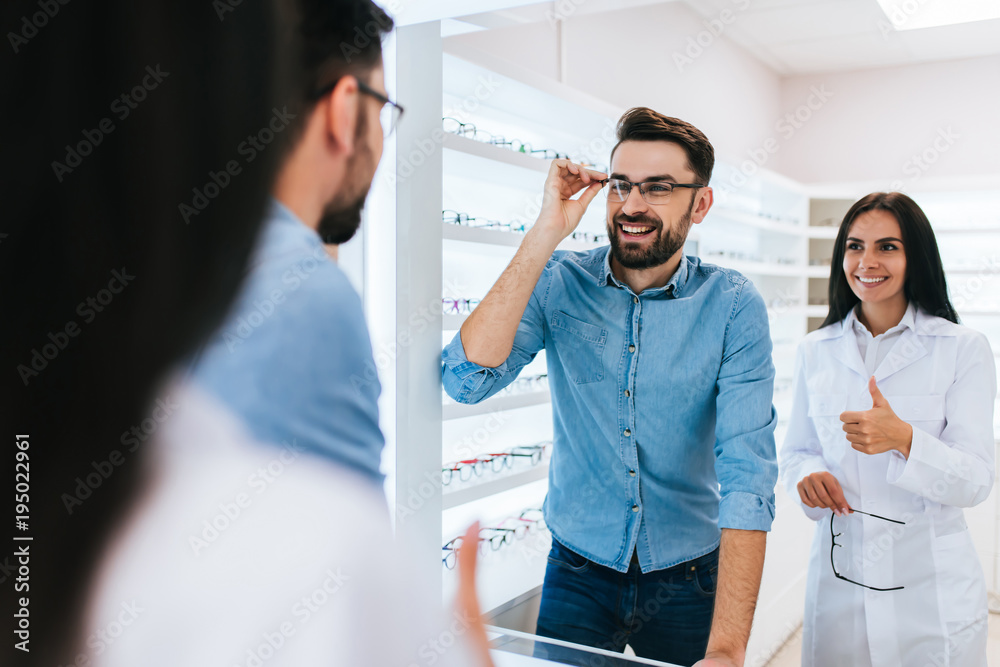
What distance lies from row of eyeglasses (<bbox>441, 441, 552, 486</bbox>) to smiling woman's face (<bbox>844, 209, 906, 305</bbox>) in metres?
0.86

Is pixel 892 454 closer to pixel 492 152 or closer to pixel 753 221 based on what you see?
pixel 492 152

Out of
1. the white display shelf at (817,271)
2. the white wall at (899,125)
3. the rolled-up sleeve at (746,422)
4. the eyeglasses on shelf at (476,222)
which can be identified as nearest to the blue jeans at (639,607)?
the rolled-up sleeve at (746,422)

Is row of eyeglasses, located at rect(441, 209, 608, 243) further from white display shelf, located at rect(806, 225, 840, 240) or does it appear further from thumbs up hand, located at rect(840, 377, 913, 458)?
white display shelf, located at rect(806, 225, 840, 240)

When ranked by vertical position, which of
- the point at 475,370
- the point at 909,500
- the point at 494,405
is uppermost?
the point at 475,370

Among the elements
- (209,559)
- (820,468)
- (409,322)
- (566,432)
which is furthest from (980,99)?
(209,559)

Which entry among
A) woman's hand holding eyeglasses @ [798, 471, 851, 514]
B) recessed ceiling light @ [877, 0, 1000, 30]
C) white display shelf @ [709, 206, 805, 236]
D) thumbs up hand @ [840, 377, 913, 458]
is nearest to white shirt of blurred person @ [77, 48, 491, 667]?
thumbs up hand @ [840, 377, 913, 458]

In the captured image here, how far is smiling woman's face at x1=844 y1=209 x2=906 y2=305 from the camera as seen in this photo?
1680mm

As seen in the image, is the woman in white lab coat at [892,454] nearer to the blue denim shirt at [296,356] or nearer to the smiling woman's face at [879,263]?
the smiling woman's face at [879,263]

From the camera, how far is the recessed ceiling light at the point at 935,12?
296 cm

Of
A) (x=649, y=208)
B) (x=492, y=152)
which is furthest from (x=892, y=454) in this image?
(x=492, y=152)

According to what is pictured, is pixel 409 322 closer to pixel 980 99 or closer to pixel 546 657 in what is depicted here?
pixel 546 657

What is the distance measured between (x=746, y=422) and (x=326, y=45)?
83 centimetres

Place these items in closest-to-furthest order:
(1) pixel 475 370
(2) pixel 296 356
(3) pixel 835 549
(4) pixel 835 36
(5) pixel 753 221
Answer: (2) pixel 296 356
(1) pixel 475 370
(3) pixel 835 549
(5) pixel 753 221
(4) pixel 835 36

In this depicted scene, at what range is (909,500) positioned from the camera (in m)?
1.62
